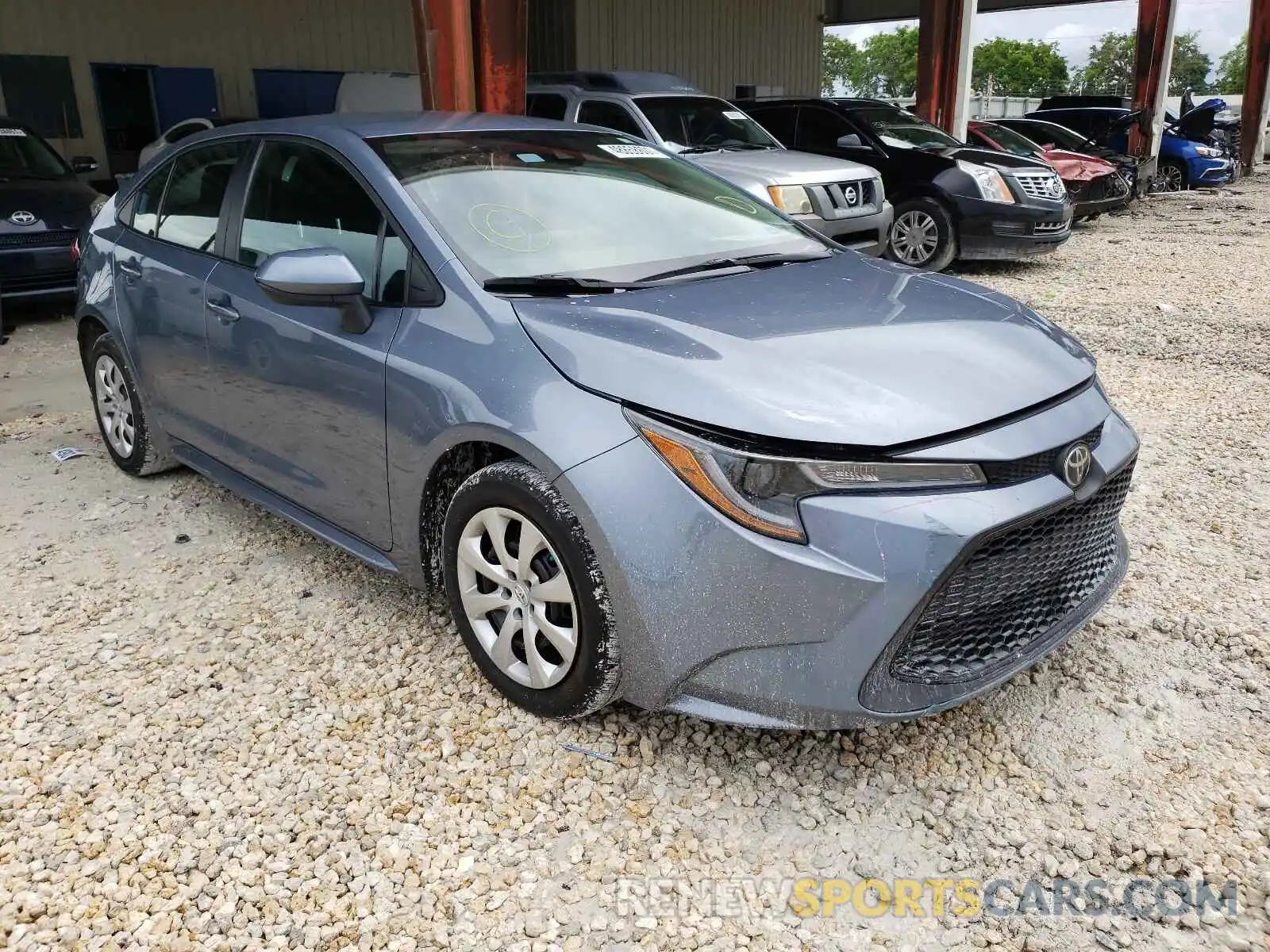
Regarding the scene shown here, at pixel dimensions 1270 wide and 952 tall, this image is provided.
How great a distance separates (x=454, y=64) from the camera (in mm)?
7359

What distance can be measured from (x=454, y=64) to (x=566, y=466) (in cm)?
593

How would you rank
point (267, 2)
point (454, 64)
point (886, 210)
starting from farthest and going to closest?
point (267, 2)
point (886, 210)
point (454, 64)

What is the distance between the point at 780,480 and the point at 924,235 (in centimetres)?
824

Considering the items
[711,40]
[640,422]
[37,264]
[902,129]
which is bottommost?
[37,264]

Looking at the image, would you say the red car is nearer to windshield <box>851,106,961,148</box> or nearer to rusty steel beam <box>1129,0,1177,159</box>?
windshield <box>851,106,961,148</box>

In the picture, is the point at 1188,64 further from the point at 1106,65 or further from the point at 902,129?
the point at 902,129

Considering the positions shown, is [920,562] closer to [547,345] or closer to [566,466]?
[566,466]

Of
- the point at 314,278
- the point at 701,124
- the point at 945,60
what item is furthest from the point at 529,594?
the point at 945,60

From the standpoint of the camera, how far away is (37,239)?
7.67 m

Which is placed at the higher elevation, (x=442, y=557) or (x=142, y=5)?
(x=142, y=5)

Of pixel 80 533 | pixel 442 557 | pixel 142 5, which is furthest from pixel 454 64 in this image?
pixel 142 5

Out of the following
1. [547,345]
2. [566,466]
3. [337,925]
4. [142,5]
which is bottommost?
[337,925]

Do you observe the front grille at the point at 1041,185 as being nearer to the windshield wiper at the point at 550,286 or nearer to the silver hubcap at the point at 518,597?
the windshield wiper at the point at 550,286

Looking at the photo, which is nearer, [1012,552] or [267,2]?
[1012,552]
